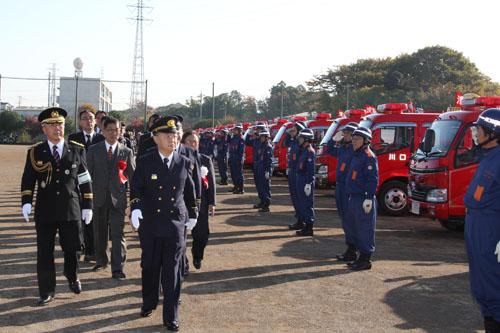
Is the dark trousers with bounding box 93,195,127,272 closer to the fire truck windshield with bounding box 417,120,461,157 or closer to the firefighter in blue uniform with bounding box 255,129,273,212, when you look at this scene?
the fire truck windshield with bounding box 417,120,461,157

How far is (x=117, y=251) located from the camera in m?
7.05

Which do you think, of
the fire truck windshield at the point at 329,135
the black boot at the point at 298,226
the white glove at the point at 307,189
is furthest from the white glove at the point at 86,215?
the fire truck windshield at the point at 329,135

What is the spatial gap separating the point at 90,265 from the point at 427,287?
4348 millimetres

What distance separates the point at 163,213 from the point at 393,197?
880 centimetres

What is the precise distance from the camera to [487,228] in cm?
457

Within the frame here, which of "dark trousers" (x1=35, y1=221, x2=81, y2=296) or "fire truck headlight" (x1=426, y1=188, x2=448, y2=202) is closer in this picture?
"dark trousers" (x1=35, y1=221, x2=81, y2=296)

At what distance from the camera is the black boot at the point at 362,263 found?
783 cm

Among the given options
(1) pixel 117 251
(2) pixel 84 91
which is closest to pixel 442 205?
(1) pixel 117 251

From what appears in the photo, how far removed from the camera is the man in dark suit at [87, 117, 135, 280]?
720 centimetres

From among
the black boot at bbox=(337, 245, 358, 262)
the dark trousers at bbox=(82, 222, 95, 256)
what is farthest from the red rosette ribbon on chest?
the black boot at bbox=(337, 245, 358, 262)

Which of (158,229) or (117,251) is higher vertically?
(158,229)

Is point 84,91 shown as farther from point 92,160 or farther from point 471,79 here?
point 92,160

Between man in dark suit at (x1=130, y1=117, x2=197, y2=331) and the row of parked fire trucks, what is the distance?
6.12 metres

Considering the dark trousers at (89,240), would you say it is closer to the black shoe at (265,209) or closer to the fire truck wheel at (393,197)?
the black shoe at (265,209)
